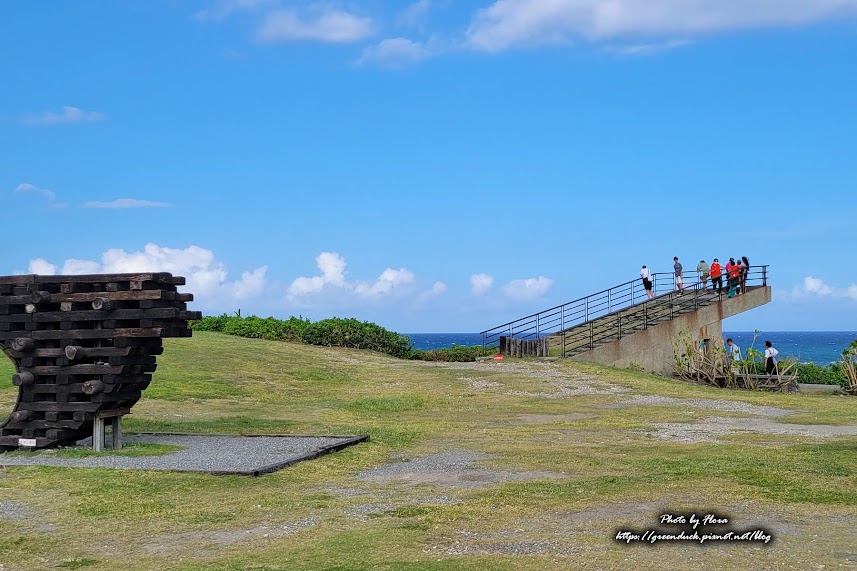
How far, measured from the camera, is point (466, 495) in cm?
1084

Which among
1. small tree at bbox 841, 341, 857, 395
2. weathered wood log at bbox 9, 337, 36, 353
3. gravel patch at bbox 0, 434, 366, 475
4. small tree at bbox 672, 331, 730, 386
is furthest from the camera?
small tree at bbox 672, 331, 730, 386

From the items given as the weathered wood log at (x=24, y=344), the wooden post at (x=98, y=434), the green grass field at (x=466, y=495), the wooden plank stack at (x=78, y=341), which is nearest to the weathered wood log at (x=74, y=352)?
the wooden plank stack at (x=78, y=341)

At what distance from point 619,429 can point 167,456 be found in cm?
812

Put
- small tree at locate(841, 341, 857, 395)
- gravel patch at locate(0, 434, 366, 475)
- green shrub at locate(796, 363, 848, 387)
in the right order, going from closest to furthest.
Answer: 1. gravel patch at locate(0, 434, 366, 475)
2. small tree at locate(841, 341, 857, 395)
3. green shrub at locate(796, 363, 848, 387)

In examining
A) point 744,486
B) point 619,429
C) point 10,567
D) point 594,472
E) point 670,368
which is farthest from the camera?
point 670,368

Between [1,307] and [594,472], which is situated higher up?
[1,307]

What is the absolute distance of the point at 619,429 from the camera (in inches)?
699

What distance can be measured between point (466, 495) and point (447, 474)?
5.19 ft

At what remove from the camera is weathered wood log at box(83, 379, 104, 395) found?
1423 cm

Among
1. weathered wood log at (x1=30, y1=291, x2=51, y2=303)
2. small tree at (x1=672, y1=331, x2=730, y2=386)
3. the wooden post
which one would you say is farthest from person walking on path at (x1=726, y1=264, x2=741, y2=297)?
A: weathered wood log at (x1=30, y1=291, x2=51, y2=303)

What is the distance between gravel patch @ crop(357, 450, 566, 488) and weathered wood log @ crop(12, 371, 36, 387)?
5.52 meters

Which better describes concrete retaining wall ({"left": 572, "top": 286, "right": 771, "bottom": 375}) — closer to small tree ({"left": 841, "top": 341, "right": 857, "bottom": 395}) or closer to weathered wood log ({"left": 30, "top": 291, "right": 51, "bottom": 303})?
small tree ({"left": 841, "top": 341, "right": 857, "bottom": 395})

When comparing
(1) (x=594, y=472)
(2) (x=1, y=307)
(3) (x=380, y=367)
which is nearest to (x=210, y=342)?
(3) (x=380, y=367)

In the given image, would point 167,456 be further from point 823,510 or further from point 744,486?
point 823,510
